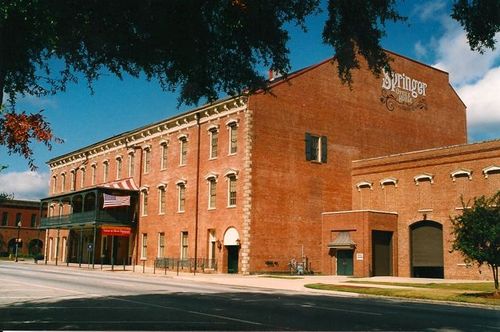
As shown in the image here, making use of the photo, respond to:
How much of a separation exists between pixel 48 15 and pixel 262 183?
31.2m

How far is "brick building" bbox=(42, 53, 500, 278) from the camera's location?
39344 mm

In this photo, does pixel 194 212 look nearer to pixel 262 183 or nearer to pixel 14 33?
pixel 262 183

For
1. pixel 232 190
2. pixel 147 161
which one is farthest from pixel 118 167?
pixel 232 190

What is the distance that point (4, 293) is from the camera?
19.9 m

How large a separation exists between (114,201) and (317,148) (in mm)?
17287

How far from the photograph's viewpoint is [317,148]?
43.9 meters

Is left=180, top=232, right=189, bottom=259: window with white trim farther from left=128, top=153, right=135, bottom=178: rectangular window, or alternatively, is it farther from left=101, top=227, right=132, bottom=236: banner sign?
left=128, top=153, right=135, bottom=178: rectangular window

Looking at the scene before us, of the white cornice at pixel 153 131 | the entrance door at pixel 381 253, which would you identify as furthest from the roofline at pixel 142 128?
the entrance door at pixel 381 253

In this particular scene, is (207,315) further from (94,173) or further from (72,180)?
(72,180)

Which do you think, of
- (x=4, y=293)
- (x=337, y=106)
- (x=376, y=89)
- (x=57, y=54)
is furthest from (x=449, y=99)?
(x=57, y=54)

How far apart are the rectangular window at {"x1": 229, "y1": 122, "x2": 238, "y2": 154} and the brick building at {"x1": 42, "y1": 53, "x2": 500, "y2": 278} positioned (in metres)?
0.10

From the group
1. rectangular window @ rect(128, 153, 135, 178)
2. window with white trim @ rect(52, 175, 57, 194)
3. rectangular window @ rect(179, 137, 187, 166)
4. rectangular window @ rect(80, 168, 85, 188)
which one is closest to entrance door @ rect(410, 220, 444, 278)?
rectangular window @ rect(179, 137, 187, 166)

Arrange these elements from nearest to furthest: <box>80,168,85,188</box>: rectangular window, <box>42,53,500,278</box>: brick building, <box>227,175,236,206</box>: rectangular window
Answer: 1. <box>42,53,500,278</box>: brick building
2. <box>227,175,236,206</box>: rectangular window
3. <box>80,168,85,188</box>: rectangular window

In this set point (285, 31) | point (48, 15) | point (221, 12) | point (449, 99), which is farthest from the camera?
point (449, 99)
